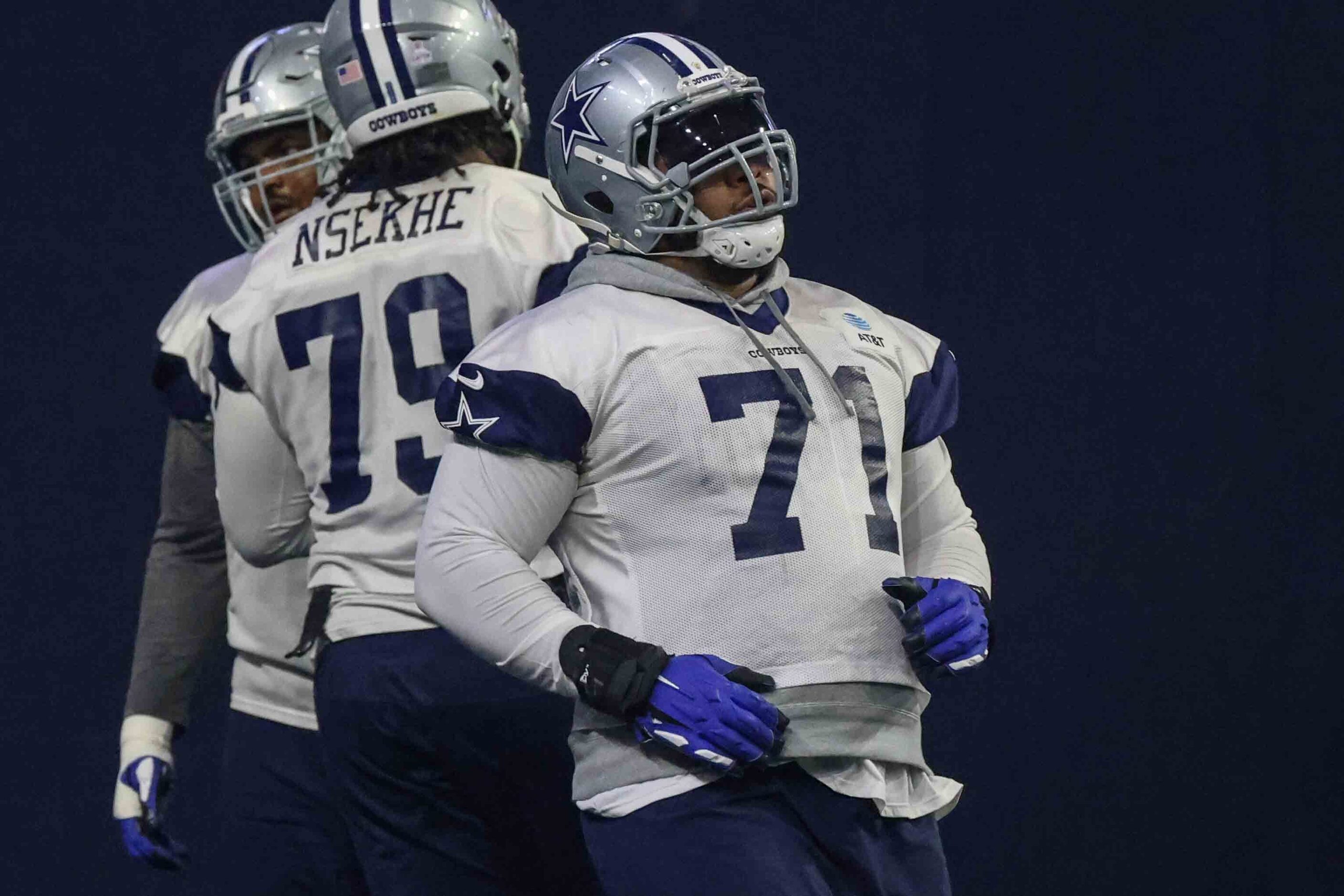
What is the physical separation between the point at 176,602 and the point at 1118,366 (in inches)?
54.6

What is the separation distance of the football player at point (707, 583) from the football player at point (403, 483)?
309mm

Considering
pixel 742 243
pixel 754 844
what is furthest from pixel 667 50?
pixel 754 844

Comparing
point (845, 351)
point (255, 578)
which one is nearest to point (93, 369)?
point (255, 578)

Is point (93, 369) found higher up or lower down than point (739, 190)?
lower down

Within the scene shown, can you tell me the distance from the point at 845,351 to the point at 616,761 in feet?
1.31

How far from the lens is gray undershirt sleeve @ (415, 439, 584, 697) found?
1497 millimetres

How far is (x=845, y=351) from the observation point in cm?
162

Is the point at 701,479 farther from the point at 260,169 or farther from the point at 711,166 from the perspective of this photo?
the point at 260,169

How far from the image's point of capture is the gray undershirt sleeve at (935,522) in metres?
1.70

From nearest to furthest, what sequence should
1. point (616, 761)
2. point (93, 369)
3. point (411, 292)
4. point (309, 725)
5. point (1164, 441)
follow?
point (616, 761), point (411, 292), point (309, 725), point (1164, 441), point (93, 369)

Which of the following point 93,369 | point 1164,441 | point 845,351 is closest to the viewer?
point 845,351

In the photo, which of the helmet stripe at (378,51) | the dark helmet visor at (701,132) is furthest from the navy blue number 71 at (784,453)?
the helmet stripe at (378,51)

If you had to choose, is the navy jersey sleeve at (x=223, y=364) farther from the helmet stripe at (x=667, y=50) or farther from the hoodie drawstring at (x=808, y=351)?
the hoodie drawstring at (x=808, y=351)

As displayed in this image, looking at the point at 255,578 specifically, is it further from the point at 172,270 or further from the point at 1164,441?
the point at 1164,441
